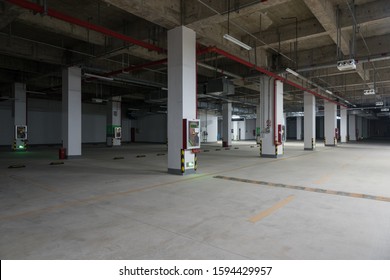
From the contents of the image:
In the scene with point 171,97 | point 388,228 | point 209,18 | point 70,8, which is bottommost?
point 388,228

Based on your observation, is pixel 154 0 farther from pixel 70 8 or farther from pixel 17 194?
pixel 17 194

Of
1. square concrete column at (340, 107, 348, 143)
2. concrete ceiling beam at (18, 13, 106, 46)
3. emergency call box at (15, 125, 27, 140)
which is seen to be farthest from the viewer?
square concrete column at (340, 107, 348, 143)

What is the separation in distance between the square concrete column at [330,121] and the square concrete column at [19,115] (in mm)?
27579

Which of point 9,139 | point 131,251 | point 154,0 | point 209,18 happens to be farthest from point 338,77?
point 9,139

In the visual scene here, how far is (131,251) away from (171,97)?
7.37 meters

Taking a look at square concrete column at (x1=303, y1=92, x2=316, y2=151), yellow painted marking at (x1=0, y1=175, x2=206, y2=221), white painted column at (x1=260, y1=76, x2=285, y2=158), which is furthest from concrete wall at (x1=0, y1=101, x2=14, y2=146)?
square concrete column at (x1=303, y1=92, x2=316, y2=151)

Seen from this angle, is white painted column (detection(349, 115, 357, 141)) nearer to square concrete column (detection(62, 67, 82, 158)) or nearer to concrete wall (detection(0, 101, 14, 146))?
square concrete column (detection(62, 67, 82, 158))

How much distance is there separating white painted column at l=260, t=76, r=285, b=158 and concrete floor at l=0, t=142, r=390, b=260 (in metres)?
7.59

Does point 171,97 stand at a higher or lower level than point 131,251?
higher

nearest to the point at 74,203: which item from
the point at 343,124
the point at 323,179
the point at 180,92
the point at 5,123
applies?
the point at 180,92

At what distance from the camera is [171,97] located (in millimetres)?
10172

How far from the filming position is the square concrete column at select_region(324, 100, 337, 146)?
2727cm

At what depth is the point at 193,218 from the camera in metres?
4.90

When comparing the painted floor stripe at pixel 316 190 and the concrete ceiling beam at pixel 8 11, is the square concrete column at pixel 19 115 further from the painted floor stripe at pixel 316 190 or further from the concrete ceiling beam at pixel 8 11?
the painted floor stripe at pixel 316 190
